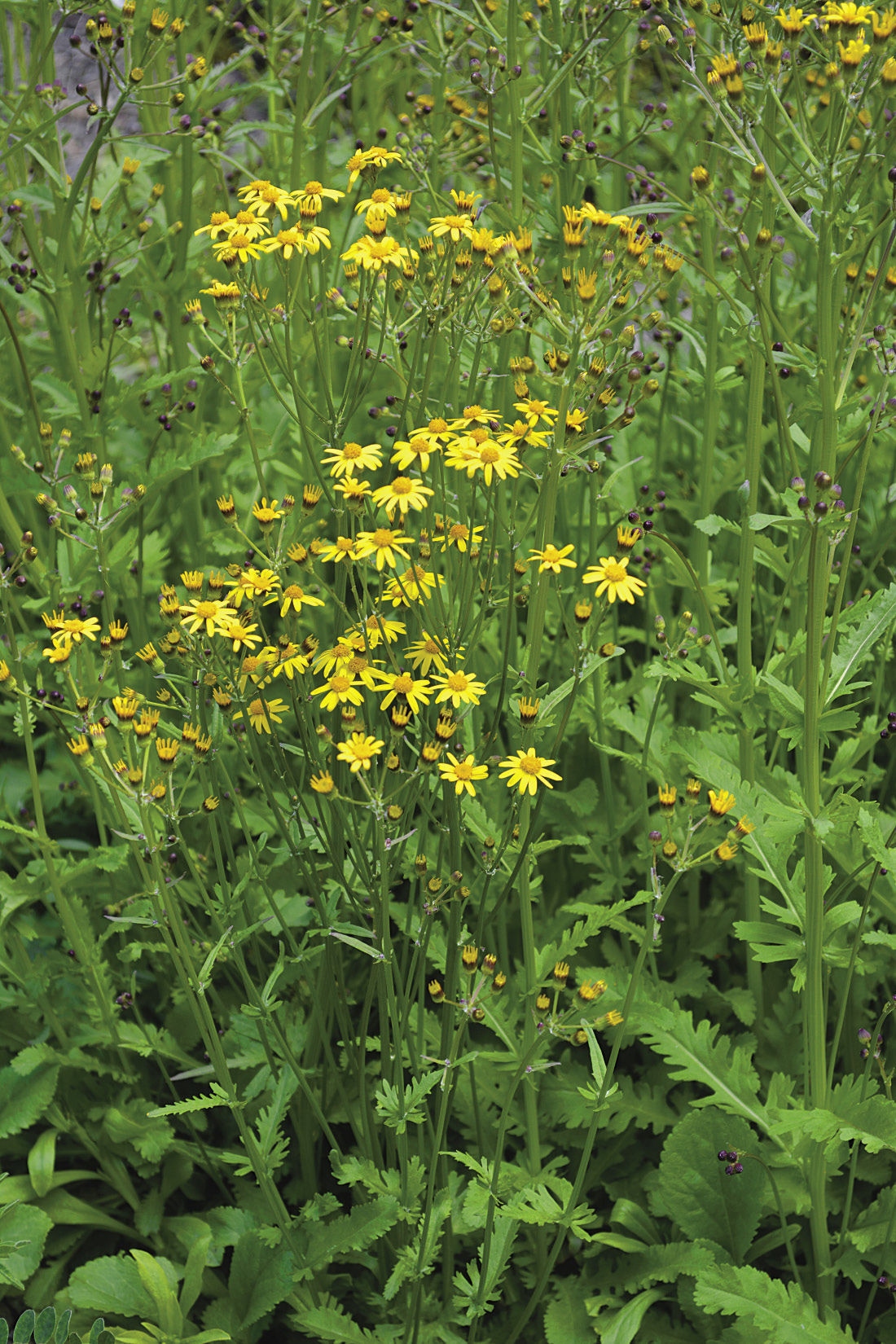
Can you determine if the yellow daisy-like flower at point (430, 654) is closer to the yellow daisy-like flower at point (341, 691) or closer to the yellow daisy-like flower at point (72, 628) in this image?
the yellow daisy-like flower at point (341, 691)

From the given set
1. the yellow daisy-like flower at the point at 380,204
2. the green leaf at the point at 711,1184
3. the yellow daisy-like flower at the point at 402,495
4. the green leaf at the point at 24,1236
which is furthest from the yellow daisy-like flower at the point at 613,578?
the green leaf at the point at 24,1236

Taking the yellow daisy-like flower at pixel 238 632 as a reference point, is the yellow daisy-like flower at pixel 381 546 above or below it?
above

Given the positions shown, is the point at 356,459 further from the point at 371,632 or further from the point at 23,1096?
the point at 23,1096

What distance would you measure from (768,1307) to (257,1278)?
1.18 m

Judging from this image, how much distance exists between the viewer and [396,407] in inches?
101

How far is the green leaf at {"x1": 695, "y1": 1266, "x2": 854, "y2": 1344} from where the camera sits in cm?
222

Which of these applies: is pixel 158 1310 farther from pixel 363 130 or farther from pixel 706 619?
pixel 363 130

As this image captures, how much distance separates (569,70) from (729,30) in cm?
42

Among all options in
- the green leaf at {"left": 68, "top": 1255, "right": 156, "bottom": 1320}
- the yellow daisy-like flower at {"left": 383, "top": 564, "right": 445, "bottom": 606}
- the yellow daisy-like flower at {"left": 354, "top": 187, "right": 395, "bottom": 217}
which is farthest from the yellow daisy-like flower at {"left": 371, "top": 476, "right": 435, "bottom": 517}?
the green leaf at {"left": 68, "top": 1255, "right": 156, "bottom": 1320}

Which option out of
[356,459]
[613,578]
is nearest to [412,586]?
[356,459]

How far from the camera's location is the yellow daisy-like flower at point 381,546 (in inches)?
76.4

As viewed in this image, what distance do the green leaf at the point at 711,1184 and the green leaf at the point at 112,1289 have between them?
1288 millimetres

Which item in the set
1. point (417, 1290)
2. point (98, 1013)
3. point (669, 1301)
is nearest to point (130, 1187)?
point (98, 1013)

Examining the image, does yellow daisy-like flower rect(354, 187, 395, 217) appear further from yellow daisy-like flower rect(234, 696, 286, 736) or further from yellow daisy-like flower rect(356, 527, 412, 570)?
yellow daisy-like flower rect(234, 696, 286, 736)
